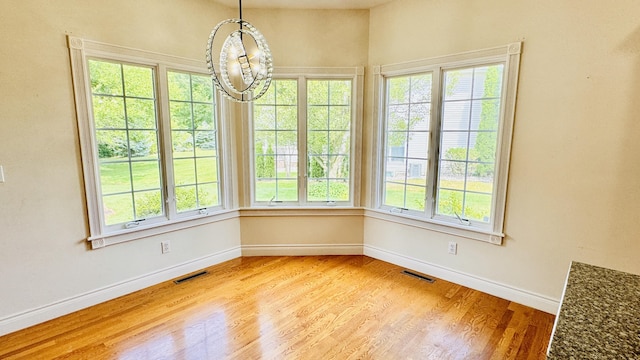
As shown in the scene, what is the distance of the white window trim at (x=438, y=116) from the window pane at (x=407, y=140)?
3.3 inches

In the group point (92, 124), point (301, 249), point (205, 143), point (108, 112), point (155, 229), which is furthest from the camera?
point (301, 249)

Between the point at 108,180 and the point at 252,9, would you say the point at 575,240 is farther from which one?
the point at 108,180

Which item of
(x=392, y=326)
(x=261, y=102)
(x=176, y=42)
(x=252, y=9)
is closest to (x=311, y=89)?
(x=261, y=102)

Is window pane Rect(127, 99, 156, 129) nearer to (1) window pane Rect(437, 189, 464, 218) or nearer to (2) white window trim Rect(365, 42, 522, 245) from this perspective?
(2) white window trim Rect(365, 42, 522, 245)

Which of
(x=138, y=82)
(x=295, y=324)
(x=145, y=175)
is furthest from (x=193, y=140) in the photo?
(x=295, y=324)

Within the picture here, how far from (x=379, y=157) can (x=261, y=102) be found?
1.54 metres

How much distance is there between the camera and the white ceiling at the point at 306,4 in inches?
129

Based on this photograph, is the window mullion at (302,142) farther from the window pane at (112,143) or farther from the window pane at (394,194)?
the window pane at (112,143)

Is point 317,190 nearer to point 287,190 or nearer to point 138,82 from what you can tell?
point 287,190

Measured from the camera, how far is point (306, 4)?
3.35 metres

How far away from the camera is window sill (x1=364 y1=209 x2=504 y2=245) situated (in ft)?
9.55

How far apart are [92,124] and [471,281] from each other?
381cm

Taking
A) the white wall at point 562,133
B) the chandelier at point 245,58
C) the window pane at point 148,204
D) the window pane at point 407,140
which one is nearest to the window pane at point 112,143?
the window pane at point 148,204

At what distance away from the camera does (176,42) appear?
308 centimetres
